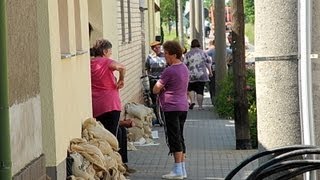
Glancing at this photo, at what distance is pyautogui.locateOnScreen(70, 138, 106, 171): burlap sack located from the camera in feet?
30.3

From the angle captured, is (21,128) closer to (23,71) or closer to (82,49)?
(23,71)

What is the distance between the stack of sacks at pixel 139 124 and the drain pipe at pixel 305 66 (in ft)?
34.4

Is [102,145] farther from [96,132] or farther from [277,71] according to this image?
[277,71]

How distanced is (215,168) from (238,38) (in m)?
3.16

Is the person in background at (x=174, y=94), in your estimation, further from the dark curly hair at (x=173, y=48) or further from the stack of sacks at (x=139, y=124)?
the stack of sacks at (x=139, y=124)

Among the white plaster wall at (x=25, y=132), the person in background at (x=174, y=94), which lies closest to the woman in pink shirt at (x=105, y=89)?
the person in background at (x=174, y=94)

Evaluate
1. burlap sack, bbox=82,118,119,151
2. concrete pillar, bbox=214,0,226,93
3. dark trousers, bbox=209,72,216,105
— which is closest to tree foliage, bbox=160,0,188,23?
dark trousers, bbox=209,72,216,105

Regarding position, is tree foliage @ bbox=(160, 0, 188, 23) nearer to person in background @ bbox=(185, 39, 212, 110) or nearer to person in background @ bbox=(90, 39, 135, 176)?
person in background @ bbox=(185, 39, 212, 110)

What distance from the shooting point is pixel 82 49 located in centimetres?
1036

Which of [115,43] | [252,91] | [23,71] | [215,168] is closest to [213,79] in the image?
[252,91]

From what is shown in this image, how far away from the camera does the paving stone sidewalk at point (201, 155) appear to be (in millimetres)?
11785

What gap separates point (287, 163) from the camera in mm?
4828

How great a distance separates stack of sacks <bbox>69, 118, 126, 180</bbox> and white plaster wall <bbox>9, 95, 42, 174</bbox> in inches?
74.3

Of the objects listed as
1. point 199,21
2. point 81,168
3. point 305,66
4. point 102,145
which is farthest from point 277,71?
point 199,21
